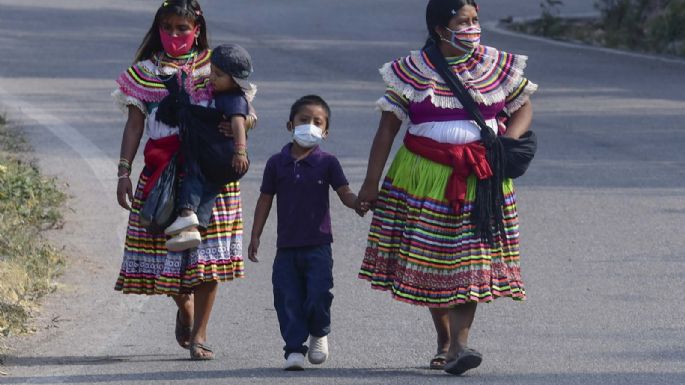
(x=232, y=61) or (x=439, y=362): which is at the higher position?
(x=232, y=61)

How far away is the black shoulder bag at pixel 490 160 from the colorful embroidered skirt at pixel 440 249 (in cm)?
5

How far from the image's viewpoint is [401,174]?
6.42 metres

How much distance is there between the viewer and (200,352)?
669 centimetres

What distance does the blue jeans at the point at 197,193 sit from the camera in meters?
6.45

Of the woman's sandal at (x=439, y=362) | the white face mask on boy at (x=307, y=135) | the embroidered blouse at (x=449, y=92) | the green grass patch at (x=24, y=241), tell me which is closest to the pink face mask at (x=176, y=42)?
the white face mask on boy at (x=307, y=135)

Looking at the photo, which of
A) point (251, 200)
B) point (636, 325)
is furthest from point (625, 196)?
point (636, 325)

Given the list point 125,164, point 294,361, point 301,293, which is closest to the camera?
point 294,361

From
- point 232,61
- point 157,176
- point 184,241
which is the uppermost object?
point 232,61

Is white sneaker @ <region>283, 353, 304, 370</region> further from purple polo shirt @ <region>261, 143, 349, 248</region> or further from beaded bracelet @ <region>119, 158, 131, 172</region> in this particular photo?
beaded bracelet @ <region>119, 158, 131, 172</region>

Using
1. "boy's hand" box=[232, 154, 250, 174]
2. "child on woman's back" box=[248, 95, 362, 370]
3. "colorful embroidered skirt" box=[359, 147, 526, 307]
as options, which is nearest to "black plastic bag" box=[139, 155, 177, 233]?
"boy's hand" box=[232, 154, 250, 174]

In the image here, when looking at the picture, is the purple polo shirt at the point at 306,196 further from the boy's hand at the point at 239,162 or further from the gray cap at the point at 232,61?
the gray cap at the point at 232,61

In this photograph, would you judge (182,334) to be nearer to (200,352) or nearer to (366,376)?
(200,352)

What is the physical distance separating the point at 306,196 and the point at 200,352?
0.90 meters

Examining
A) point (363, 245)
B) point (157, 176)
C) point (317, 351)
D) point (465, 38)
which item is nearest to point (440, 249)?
point (317, 351)
